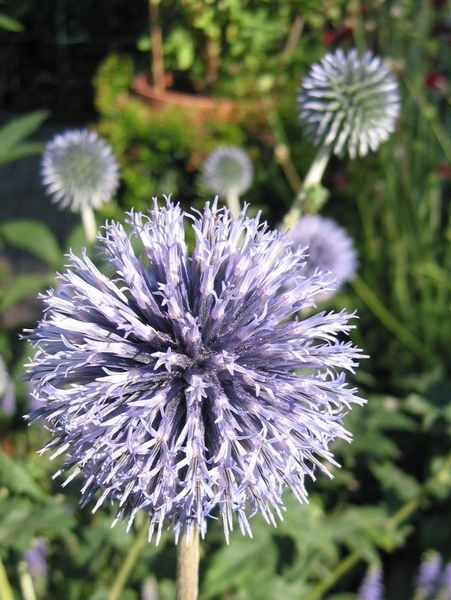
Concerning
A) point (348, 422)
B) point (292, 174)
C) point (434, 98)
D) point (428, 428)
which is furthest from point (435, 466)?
point (434, 98)

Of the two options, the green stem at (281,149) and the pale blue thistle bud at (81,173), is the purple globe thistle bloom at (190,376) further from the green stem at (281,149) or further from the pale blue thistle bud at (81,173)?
the green stem at (281,149)

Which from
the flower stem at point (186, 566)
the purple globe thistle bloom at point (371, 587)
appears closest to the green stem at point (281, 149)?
the purple globe thistle bloom at point (371, 587)

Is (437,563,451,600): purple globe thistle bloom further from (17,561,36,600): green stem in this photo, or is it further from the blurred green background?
(17,561,36,600): green stem

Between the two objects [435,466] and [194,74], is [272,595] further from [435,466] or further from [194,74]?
[194,74]

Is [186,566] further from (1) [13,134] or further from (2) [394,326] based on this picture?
(2) [394,326]

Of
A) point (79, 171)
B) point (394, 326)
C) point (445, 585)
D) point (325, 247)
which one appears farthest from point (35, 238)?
point (445, 585)

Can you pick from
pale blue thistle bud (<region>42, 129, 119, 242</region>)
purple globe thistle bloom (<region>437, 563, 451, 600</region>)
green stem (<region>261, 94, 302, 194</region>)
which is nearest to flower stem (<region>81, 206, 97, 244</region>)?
pale blue thistle bud (<region>42, 129, 119, 242</region>)
